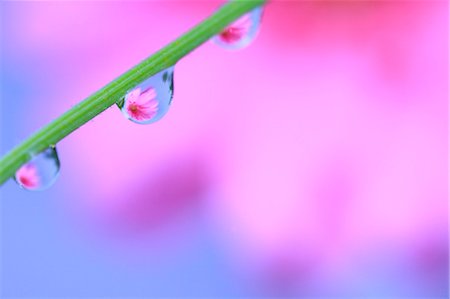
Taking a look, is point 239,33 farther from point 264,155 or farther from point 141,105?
point 264,155

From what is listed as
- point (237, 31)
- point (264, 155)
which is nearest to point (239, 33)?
point (237, 31)

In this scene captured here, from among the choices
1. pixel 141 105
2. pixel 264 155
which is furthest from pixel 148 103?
pixel 264 155

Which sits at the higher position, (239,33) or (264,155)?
(264,155)

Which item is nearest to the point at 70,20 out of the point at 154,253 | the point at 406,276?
the point at 154,253

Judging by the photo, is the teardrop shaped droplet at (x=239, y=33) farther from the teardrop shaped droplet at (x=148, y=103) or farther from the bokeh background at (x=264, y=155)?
the bokeh background at (x=264, y=155)

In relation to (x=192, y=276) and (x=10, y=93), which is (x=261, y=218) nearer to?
(x=192, y=276)

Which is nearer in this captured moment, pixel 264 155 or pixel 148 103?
pixel 148 103
